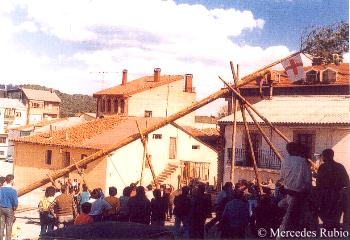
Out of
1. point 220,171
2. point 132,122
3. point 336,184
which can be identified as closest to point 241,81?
point 336,184

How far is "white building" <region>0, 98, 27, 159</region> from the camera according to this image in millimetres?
69625

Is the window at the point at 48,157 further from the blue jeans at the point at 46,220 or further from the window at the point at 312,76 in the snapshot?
the blue jeans at the point at 46,220

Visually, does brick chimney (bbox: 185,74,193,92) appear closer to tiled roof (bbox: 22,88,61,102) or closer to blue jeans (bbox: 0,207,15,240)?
tiled roof (bbox: 22,88,61,102)

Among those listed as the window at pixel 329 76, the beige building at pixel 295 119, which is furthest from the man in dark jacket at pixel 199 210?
the window at pixel 329 76

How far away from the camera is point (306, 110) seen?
2661cm

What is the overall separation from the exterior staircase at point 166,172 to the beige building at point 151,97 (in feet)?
36.6

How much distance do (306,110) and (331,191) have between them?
749 inches

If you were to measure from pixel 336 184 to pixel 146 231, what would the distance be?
3.67 m

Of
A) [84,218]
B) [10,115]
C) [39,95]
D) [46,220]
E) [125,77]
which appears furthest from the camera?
[39,95]

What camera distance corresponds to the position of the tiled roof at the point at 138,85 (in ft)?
157

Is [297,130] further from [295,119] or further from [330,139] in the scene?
[330,139]

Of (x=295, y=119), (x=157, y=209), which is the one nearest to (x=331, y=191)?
(x=157, y=209)

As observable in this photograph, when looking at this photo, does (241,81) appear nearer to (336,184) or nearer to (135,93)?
(336,184)

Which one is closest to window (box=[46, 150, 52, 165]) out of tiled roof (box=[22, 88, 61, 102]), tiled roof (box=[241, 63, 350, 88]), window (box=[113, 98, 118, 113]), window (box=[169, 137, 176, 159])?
window (box=[169, 137, 176, 159])
